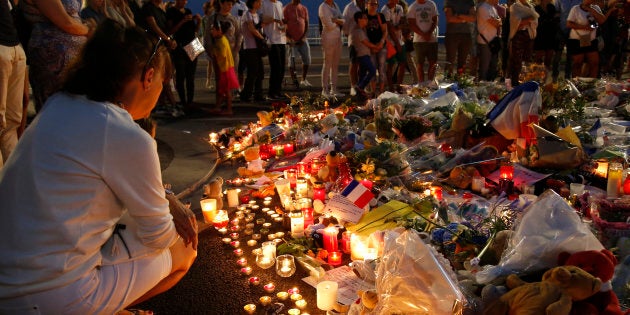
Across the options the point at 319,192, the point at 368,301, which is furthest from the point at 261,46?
the point at 368,301

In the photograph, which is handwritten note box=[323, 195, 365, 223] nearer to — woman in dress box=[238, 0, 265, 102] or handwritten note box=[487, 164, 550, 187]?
handwritten note box=[487, 164, 550, 187]

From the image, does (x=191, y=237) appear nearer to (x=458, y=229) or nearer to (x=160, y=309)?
(x=160, y=309)

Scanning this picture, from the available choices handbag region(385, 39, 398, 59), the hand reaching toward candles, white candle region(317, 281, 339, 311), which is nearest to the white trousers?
the hand reaching toward candles

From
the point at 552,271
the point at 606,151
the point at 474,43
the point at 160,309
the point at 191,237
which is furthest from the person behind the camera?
the point at 474,43

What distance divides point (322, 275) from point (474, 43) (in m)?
6.87

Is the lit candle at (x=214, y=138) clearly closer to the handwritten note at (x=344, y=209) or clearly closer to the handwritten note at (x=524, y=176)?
the handwritten note at (x=344, y=209)

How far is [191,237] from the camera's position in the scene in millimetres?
2256

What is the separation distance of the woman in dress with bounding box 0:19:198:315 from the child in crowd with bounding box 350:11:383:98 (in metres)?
6.50

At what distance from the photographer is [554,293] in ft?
5.90

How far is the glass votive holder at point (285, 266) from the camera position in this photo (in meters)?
2.98

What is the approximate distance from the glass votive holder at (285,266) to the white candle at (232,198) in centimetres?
120

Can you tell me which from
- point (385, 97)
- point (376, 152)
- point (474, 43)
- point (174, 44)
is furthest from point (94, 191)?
point (474, 43)

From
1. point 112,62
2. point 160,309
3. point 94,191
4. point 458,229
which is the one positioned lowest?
point 160,309

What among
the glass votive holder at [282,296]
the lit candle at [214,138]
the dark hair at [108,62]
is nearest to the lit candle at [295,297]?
the glass votive holder at [282,296]
